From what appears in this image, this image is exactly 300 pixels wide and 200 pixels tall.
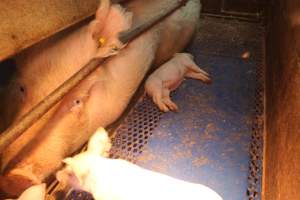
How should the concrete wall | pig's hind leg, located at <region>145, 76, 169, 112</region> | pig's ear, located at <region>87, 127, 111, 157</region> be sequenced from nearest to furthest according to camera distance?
the concrete wall, pig's ear, located at <region>87, 127, 111, 157</region>, pig's hind leg, located at <region>145, 76, 169, 112</region>

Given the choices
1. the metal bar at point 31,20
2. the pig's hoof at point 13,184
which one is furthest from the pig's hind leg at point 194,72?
the pig's hoof at point 13,184

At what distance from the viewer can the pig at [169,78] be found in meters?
1.62

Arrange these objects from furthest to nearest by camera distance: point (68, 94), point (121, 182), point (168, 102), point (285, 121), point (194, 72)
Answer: point (194, 72)
point (168, 102)
point (68, 94)
point (285, 121)
point (121, 182)

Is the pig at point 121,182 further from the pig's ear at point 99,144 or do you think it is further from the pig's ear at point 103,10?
the pig's ear at point 103,10

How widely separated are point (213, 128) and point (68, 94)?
669mm

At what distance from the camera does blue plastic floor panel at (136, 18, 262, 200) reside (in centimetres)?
132

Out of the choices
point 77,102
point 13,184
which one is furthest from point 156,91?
point 13,184

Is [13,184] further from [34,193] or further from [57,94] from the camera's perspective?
[57,94]

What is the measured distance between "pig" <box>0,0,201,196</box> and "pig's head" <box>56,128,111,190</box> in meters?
0.12

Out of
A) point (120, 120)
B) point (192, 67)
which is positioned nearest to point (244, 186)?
point (120, 120)

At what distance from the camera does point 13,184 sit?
3.70 ft

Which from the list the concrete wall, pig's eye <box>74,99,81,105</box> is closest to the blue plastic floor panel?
the concrete wall

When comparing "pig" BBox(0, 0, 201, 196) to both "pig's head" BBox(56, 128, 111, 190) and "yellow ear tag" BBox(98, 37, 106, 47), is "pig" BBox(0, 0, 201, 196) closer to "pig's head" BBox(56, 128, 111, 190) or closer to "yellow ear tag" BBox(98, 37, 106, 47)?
"yellow ear tag" BBox(98, 37, 106, 47)

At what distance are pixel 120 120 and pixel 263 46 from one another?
1.14m
